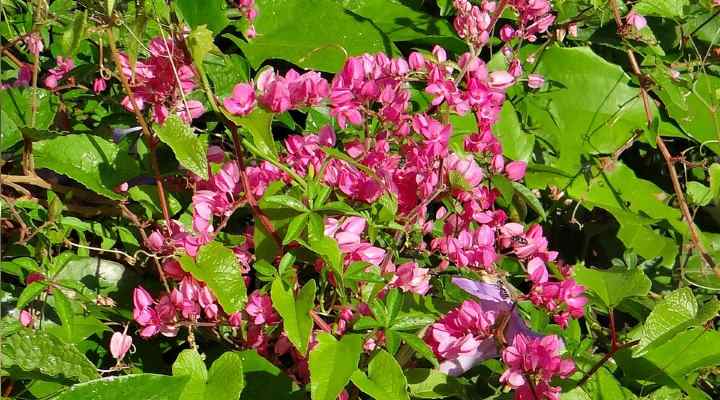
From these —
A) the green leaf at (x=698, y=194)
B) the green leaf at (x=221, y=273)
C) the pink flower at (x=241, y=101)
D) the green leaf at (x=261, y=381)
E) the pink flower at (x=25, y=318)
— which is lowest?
the green leaf at (x=698, y=194)

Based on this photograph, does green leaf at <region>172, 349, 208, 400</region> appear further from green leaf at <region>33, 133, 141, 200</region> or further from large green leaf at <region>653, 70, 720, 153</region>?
large green leaf at <region>653, 70, 720, 153</region>

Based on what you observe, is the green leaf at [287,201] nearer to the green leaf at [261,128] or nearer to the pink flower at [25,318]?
the green leaf at [261,128]

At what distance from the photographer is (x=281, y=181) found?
87 cm

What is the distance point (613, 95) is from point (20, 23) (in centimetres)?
92

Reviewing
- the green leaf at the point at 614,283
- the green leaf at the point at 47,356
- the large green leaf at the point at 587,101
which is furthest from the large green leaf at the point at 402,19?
the green leaf at the point at 47,356

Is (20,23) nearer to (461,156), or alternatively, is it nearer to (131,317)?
(131,317)

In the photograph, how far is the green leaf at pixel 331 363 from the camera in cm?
73

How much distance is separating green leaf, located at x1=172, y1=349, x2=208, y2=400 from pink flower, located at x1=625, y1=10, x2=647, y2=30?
35.8 inches

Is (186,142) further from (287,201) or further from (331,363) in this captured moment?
(331,363)

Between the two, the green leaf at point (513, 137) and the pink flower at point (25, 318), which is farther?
the green leaf at point (513, 137)

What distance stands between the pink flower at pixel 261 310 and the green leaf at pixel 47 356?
0.16m

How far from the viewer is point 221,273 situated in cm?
80

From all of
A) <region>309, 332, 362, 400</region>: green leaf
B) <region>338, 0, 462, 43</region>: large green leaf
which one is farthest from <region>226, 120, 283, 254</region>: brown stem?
<region>338, 0, 462, 43</region>: large green leaf

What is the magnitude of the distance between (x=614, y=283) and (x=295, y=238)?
1.22ft
